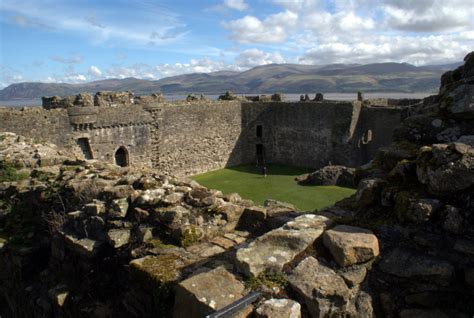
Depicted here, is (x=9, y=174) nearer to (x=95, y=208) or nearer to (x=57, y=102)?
(x=95, y=208)

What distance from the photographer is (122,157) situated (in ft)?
72.0

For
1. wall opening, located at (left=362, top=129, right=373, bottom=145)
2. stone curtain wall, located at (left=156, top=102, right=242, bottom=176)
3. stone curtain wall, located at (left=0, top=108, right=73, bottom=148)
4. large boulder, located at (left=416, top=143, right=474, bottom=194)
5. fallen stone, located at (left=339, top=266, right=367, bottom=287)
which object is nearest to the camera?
fallen stone, located at (left=339, top=266, right=367, bottom=287)

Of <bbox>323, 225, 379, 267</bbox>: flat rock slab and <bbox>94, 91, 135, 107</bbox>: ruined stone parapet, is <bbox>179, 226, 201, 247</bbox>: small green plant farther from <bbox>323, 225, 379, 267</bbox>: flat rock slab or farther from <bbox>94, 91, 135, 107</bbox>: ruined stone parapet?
<bbox>94, 91, 135, 107</bbox>: ruined stone parapet

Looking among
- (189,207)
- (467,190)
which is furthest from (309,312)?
(189,207)

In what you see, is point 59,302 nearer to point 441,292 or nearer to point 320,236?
point 320,236

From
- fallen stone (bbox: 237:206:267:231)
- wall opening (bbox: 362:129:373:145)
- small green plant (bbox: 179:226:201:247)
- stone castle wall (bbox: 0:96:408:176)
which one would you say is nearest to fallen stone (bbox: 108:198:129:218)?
small green plant (bbox: 179:226:201:247)

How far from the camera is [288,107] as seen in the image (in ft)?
91.2

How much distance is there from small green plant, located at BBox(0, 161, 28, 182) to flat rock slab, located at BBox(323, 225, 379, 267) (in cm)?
791

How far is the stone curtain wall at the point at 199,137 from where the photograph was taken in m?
23.9

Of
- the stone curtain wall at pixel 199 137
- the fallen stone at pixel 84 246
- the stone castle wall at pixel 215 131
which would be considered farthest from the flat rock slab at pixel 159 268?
the stone curtain wall at pixel 199 137

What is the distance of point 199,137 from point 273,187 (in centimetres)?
690

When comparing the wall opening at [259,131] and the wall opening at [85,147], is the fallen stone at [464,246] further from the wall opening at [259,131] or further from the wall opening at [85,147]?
the wall opening at [259,131]

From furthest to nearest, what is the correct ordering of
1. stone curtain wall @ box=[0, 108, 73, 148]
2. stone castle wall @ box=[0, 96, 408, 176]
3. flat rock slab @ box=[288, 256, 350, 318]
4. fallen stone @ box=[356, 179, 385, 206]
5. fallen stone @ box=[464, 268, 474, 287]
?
stone castle wall @ box=[0, 96, 408, 176], stone curtain wall @ box=[0, 108, 73, 148], fallen stone @ box=[356, 179, 385, 206], fallen stone @ box=[464, 268, 474, 287], flat rock slab @ box=[288, 256, 350, 318]

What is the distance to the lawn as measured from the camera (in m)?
18.7
